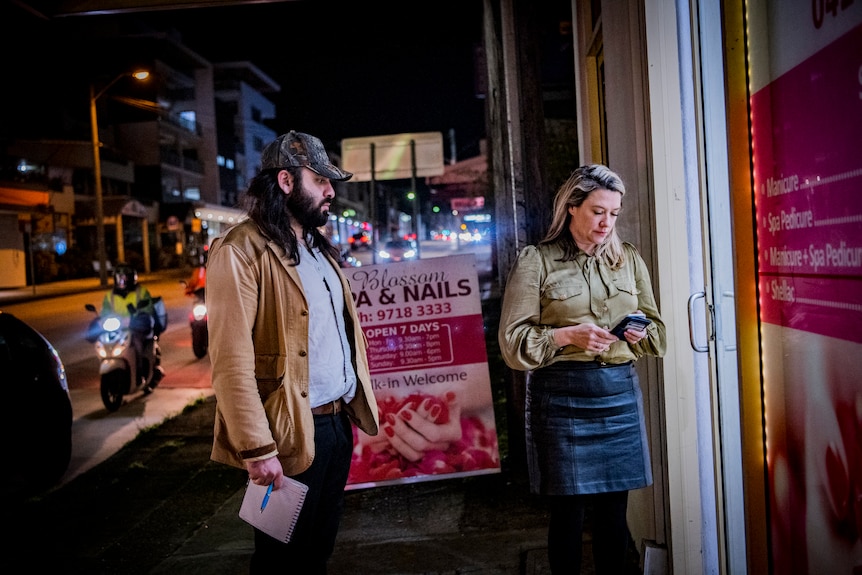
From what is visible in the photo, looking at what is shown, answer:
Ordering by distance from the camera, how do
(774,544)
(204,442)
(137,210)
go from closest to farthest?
(774,544) → (204,442) → (137,210)

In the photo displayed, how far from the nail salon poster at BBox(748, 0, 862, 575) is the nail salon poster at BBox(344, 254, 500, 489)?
227 centimetres

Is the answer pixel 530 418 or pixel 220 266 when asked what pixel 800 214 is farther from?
pixel 220 266

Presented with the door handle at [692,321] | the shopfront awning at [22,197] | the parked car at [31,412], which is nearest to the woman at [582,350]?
the door handle at [692,321]

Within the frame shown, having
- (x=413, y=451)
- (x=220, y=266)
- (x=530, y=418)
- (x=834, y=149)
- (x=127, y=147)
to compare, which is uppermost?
(x=127, y=147)

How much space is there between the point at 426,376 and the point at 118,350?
4731mm

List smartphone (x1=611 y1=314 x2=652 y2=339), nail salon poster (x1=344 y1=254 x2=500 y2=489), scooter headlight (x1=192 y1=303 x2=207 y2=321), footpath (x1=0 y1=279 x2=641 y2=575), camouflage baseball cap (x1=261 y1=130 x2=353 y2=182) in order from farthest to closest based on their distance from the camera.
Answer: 1. scooter headlight (x1=192 y1=303 x2=207 y2=321)
2. nail salon poster (x1=344 y1=254 x2=500 y2=489)
3. footpath (x1=0 y1=279 x2=641 y2=575)
4. camouflage baseball cap (x1=261 y1=130 x2=353 y2=182)
5. smartphone (x1=611 y1=314 x2=652 y2=339)

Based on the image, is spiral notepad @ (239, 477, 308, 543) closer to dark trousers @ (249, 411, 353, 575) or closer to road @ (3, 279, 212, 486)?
dark trousers @ (249, 411, 353, 575)

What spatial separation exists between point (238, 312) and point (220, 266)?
0.17m

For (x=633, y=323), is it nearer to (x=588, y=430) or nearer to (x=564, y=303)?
(x=564, y=303)

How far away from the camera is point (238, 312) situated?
7.61ft

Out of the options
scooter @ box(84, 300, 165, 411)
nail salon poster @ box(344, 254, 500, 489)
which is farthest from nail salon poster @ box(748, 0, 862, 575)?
scooter @ box(84, 300, 165, 411)

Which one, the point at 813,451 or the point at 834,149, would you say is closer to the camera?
the point at 834,149

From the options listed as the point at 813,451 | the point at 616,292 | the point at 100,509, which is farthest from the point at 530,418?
the point at 100,509

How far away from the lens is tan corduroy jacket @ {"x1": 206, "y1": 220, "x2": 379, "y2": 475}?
2281 mm
